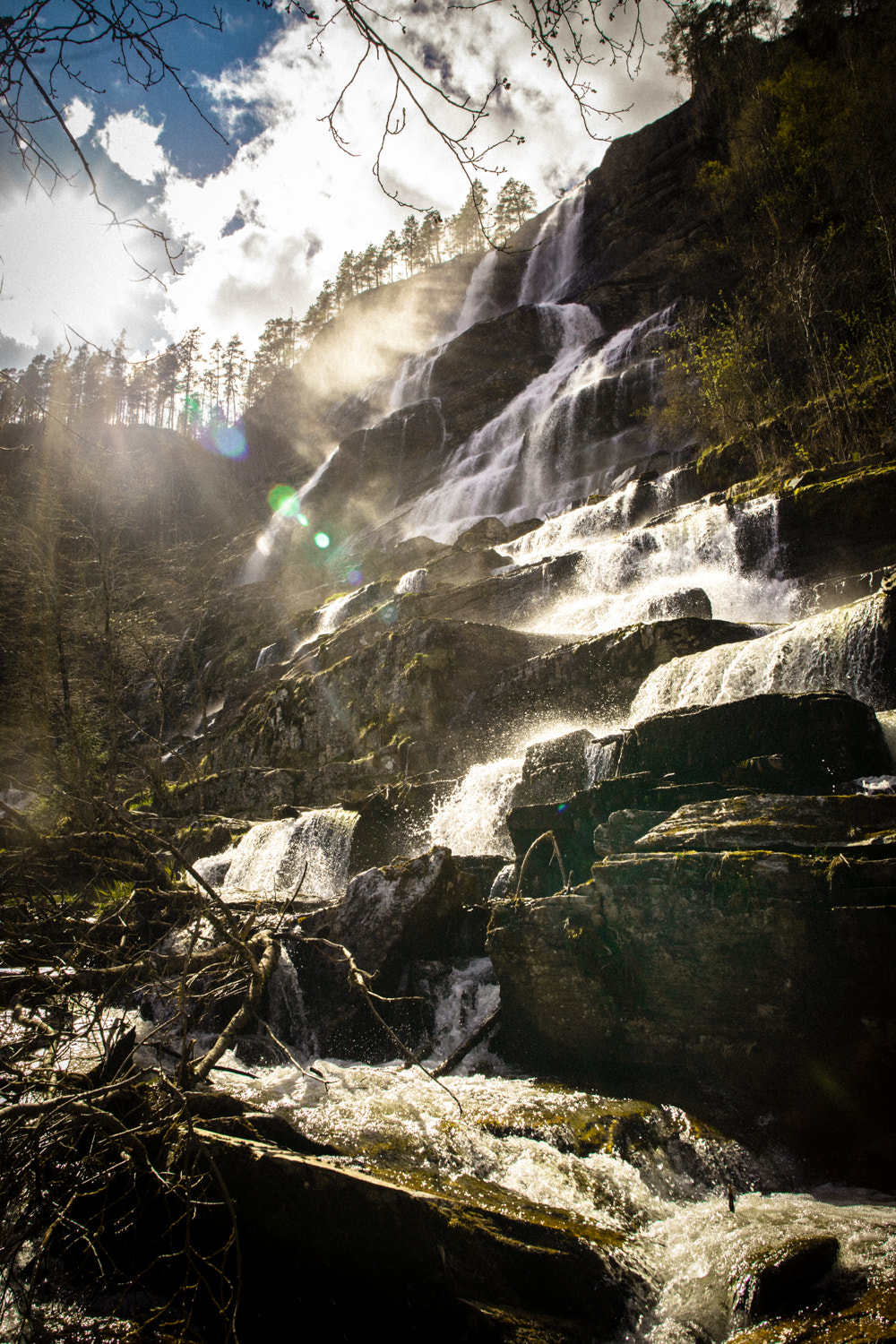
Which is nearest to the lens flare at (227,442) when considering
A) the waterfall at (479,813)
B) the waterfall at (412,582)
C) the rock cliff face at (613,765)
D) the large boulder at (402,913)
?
the rock cliff face at (613,765)

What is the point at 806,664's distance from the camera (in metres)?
8.41

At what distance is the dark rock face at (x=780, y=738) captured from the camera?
6000 mm

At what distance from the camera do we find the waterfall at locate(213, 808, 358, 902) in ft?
35.0

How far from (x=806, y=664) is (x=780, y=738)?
2761 millimetres

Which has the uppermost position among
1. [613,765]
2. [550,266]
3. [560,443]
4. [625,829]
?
[550,266]

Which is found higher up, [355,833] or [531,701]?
[531,701]

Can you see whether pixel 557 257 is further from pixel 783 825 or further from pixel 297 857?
pixel 783 825

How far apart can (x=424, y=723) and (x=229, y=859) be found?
15.9 feet

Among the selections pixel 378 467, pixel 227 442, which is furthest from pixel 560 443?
pixel 227 442

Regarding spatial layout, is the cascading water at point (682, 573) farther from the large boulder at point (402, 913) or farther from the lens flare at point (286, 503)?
the lens flare at point (286, 503)

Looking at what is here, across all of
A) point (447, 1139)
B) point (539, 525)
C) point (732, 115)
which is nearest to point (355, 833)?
point (447, 1139)

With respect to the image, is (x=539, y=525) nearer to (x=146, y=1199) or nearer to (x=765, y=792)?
(x=765, y=792)

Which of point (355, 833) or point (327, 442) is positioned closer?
point (355, 833)

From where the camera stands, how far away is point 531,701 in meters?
12.5
